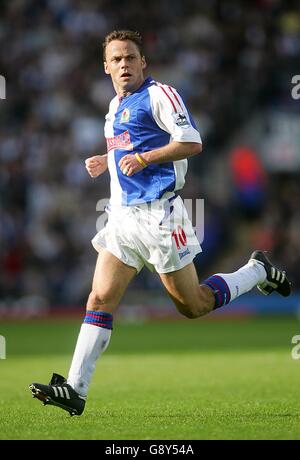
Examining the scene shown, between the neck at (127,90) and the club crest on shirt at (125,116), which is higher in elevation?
the neck at (127,90)

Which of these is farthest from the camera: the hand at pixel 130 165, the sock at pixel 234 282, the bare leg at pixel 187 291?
the sock at pixel 234 282

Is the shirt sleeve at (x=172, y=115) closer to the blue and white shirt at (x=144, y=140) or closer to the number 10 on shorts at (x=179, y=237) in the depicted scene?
the blue and white shirt at (x=144, y=140)

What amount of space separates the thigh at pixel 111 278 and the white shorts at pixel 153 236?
42mm

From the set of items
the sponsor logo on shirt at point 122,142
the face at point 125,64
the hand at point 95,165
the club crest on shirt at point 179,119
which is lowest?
the hand at point 95,165

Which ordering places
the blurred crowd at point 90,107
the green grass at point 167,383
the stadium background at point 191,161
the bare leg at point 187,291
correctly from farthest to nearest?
the blurred crowd at point 90,107, the stadium background at point 191,161, the bare leg at point 187,291, the green grass at point 167,383

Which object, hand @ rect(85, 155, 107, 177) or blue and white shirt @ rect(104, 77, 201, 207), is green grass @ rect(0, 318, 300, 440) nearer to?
blue and white shirt @ rect(104, 77, 201, 207)

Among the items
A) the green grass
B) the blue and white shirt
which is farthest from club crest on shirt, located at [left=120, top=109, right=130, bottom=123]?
the green grass

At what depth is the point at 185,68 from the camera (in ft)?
66.6

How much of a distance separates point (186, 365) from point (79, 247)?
820cm

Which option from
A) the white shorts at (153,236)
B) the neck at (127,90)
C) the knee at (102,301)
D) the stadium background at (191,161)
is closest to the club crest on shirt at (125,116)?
the neck at (127,90)

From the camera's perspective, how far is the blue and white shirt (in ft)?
21.0

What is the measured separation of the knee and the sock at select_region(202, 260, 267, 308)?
817 millimetres

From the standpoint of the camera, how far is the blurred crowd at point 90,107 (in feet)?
59.4
